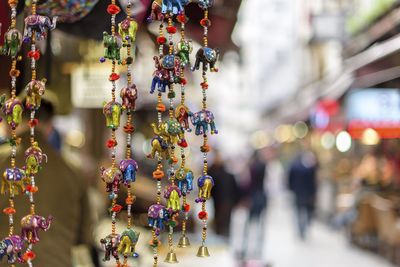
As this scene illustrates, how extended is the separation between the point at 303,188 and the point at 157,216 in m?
13.5

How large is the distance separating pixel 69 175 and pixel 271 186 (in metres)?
22.5

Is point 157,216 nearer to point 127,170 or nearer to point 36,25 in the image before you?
point 127,170

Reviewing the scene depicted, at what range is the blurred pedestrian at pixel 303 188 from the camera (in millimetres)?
16125

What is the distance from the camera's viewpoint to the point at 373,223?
13086 millimetres

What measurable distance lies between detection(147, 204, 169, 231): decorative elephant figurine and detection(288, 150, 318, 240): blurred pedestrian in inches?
520

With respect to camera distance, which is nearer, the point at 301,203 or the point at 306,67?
the point at 301,203

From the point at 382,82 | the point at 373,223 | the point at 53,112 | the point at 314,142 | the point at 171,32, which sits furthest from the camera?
the point at 314,142

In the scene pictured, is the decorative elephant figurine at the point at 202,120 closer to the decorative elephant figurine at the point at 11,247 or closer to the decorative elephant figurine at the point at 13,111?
the decorative elephant figurine at the point at 13,111

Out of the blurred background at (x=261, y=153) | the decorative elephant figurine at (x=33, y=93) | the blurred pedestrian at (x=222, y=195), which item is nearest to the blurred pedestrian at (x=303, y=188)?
the blurred background at (x=261, y=153)

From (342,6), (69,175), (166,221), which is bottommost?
(166,221)

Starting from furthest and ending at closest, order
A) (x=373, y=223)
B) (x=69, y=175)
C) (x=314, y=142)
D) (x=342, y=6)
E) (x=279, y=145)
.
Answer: (x=279, y=145), (x=314, y=142), (x=342, y=6), (x=373, y=223), (x=69, y=175)

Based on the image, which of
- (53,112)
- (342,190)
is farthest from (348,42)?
(53,112)

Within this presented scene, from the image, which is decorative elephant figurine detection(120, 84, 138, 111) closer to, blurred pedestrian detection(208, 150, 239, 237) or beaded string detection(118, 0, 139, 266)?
beaded string detection(118, 0, 139, 266)

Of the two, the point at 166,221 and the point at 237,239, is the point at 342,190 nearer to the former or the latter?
the point at 237,239
